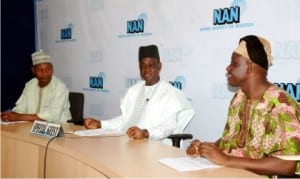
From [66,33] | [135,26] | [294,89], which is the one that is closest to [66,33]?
[66,33]

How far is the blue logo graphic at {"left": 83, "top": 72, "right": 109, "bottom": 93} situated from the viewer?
4.45 metres

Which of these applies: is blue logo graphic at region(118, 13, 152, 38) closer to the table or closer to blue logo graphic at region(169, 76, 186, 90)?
blue logo graphic at region(169, 76, 186, 90)

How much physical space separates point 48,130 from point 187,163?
1.18 meters

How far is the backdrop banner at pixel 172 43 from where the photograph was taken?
9.21 feet

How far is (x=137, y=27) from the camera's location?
396cm

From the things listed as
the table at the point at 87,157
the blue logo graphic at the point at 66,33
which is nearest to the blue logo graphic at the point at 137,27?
the blue logo graphic at the point at 66,33

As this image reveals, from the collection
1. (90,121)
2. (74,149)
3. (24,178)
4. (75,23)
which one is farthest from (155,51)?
(75,23)

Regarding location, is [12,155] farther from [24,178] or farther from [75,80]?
[75,80]

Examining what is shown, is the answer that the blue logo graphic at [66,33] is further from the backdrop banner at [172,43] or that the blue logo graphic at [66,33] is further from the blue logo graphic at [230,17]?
the blue logo graphic at [230,17]

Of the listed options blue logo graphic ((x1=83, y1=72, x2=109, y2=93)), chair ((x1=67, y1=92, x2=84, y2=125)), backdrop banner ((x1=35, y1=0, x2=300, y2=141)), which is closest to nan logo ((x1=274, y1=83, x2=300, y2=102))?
backdrop banner ((x1=35, y1=0, x2=300, y2=141))

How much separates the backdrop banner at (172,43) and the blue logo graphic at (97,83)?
11mm

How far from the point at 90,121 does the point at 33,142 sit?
1.59 feet

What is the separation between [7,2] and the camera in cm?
519

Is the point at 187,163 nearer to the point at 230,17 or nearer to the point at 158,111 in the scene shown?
the point at 158,111
